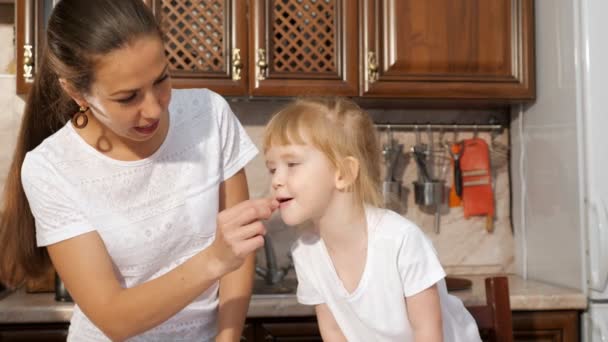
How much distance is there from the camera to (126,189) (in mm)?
1329

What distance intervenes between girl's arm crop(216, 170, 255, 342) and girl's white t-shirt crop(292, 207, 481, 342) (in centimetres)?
14

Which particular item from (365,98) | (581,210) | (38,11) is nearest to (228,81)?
(365,98)

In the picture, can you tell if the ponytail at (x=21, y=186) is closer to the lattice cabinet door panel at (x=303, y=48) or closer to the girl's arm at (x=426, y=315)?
the girl's arm at (x=426, y=315)

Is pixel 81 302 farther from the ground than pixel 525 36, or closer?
closer

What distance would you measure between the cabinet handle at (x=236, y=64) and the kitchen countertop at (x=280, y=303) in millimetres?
708

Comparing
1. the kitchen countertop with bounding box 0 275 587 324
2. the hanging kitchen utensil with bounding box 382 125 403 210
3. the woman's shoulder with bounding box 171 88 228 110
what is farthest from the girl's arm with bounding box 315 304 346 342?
the hanging kitchen utensil with bounding box 382 125 403 210

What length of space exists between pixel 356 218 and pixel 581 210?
1.20 meters

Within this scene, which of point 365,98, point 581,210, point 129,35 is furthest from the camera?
point 365,98

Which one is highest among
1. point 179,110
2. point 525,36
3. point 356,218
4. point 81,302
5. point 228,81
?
point 525,36

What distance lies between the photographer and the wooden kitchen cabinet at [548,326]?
228cm

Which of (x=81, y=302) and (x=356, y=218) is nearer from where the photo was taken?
(x=81, y=302)

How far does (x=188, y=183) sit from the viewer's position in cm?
135

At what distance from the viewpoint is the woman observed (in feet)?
3.83

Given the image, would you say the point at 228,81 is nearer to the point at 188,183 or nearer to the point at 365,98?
the point at 365,98
